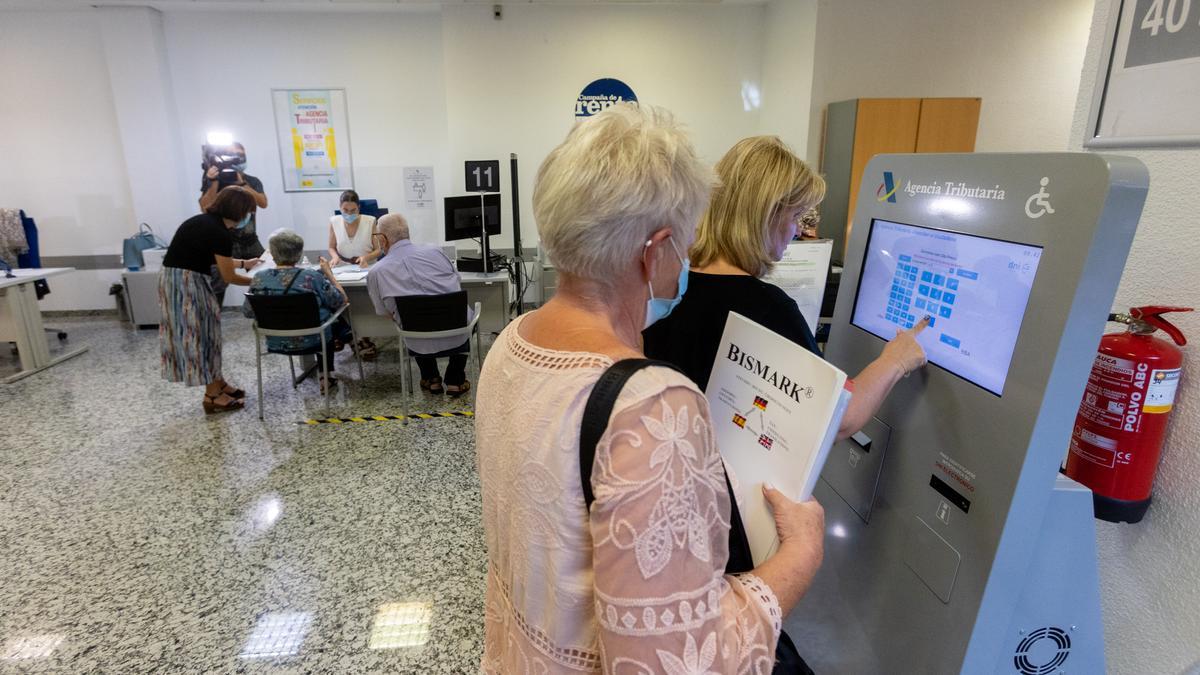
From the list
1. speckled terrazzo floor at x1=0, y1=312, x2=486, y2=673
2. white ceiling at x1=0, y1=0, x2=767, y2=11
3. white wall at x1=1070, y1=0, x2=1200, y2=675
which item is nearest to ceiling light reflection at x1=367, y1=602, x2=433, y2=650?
speckled terrazzo floor at x1=0, y1=312, x2=486, y2=673

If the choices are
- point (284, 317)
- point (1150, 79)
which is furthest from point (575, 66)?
point (1150, 79)

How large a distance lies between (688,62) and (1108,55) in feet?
17.8

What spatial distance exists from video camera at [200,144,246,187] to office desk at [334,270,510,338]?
2.04m

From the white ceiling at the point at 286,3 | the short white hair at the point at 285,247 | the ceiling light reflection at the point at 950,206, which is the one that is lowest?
the short white hair at the point at 285,247

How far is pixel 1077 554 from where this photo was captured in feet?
3.34

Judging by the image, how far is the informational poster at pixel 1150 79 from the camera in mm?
1019

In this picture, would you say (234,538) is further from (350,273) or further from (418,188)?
(418,188)

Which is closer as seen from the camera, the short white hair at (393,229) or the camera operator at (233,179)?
the short white hair at (393,229)

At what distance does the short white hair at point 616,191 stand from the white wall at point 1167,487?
3.05 ft

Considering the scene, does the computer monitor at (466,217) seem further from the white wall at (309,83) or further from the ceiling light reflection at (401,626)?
the ceiling light reflection at (401,626)

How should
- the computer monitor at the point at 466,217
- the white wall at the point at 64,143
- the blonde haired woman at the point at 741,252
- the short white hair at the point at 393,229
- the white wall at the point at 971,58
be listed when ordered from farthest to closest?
the white wall at the point at 64,143, the computer monitor at the point at 466,217, the white wall at the point at 971,58, the short white hair at the point at 393,229, the blonde haired woman at the point at 741,252

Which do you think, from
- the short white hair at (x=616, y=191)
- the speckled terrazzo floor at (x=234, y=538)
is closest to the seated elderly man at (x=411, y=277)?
the speckled terrazzo floor at (x=234, y=538)

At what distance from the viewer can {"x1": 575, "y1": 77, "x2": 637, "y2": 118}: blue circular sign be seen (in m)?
6.09

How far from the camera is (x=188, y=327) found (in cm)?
383
